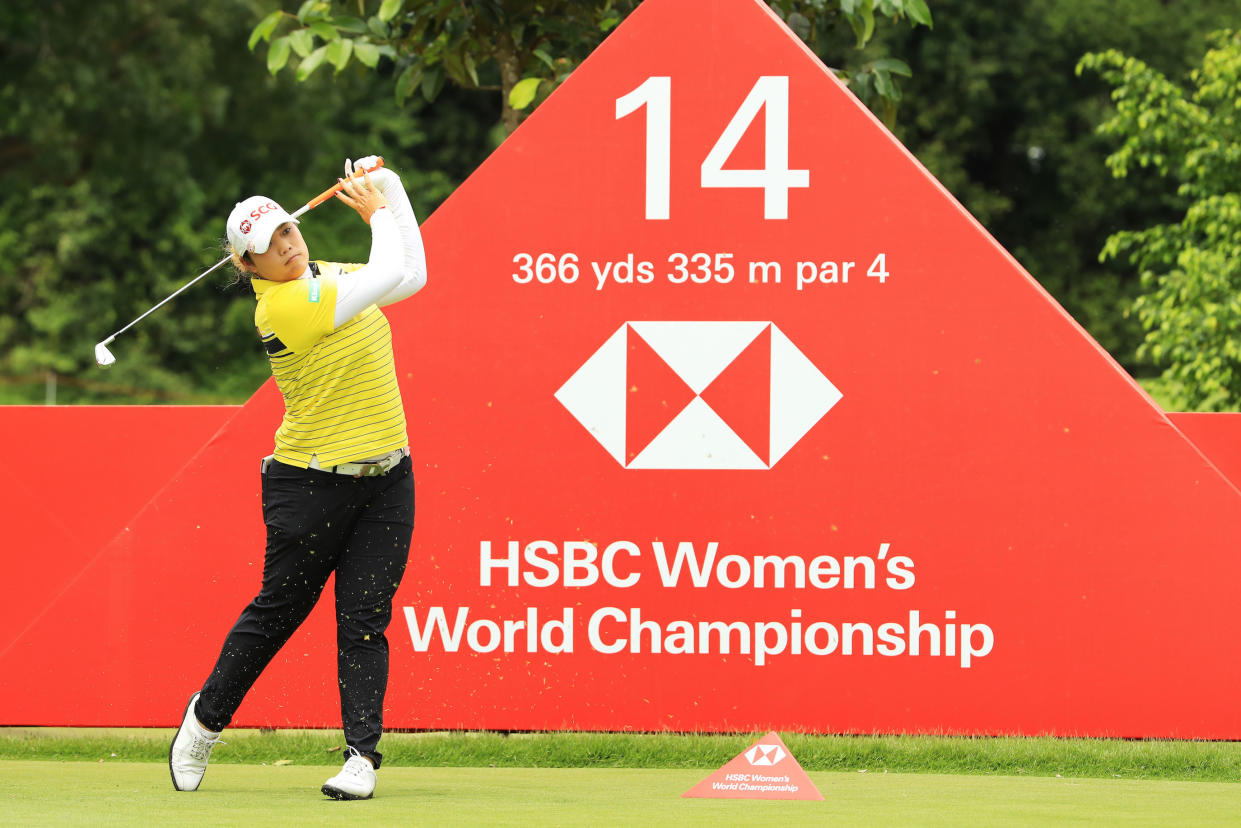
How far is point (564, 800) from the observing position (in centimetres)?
382

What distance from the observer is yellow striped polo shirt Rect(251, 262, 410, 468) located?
3.82 metres

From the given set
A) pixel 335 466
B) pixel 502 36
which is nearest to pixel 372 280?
pixel 335 466

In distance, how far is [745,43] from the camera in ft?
16.0

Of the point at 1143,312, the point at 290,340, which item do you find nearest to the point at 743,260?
the point at 290,340

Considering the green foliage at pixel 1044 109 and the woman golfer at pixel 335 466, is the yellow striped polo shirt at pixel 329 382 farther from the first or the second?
the green foliage at pixel 1044 109

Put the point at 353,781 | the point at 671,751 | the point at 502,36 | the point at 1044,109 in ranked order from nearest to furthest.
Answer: the point at 353,781
the point at 671,751
the point at 502,36
the point at 1044,109

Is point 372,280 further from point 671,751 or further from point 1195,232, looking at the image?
point 1195,232

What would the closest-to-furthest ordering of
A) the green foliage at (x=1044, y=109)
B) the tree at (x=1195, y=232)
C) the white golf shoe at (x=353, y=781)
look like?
the white golf shoe at (x=353, y=781) < the tree at (x=1195, y=232) < the green foliage at (x=1044, y=109)

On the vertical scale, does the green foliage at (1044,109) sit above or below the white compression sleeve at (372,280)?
above

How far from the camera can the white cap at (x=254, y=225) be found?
12.4ft

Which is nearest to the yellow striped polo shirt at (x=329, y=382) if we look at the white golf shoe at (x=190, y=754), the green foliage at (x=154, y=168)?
the white golf shoe at (x=190, y=754)

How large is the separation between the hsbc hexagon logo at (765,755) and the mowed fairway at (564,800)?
13cm

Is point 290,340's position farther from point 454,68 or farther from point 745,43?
point 454,68

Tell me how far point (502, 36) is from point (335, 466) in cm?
361
